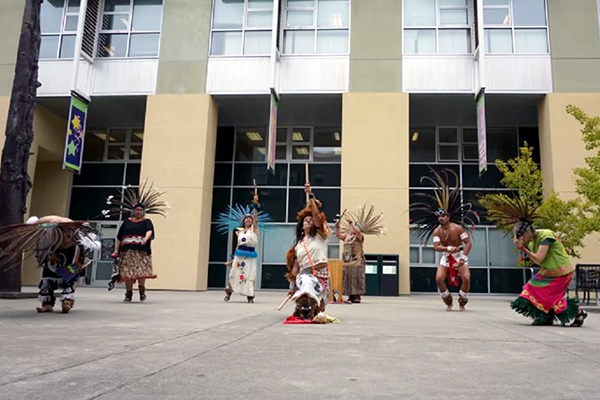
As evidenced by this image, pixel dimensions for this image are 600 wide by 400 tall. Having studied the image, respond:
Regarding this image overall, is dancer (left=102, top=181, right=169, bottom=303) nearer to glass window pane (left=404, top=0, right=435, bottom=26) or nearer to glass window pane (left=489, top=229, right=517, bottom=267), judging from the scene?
glass window pane (left=404, top=0, right=435, bottom=26)

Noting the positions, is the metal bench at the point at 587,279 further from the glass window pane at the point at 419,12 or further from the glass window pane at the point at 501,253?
the glass window pane at the point at 419,12

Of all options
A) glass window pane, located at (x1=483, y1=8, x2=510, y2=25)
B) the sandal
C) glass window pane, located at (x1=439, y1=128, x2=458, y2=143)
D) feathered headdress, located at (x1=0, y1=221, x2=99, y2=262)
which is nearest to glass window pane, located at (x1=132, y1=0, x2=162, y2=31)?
glass window pane, located at (x1=439, y1=128, x2=458, y2=143)

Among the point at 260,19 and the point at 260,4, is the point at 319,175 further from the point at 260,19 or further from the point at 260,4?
the point at 260,4

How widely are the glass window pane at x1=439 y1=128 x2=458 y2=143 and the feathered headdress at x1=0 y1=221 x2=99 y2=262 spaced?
16.7 m

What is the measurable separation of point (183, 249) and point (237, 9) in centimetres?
939

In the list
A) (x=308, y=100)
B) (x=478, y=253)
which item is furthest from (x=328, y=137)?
(x=478, y=253)

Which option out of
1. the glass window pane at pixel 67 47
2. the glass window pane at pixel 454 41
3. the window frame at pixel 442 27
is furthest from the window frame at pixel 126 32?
the glass window pane at pixel 454 41

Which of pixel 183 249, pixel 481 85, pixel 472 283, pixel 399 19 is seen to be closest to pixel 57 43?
pixel 183 249

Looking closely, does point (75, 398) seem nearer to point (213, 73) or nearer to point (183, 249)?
point (183, 249)

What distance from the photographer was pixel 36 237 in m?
6.92

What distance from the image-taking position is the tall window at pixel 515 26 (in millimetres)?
18625

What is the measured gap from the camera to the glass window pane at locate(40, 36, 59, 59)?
788 inches

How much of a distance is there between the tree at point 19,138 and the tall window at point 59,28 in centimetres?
825

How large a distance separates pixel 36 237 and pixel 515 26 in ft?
58.3
